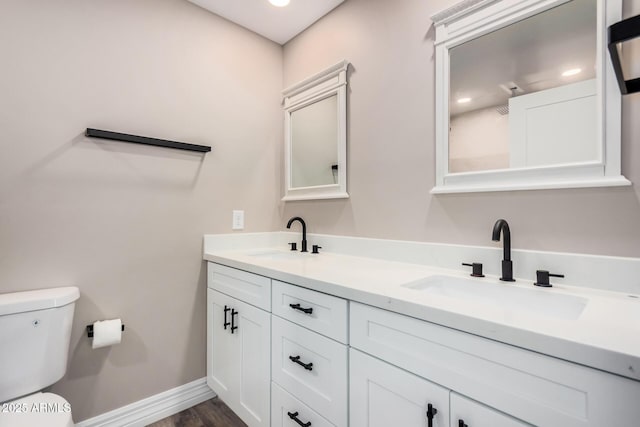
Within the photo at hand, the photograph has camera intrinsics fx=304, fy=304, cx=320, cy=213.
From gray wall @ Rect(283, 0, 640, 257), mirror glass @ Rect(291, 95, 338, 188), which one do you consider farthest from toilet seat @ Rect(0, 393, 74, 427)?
mirror glass @ Rect(291, 95, 338, 188)

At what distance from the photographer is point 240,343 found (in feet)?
4.93

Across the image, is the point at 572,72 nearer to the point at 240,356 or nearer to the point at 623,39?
the point at 623,39

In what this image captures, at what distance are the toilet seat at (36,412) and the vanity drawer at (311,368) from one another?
72cm

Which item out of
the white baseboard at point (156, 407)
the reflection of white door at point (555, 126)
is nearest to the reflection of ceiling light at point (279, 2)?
the reflection of white door at point (555, 126)

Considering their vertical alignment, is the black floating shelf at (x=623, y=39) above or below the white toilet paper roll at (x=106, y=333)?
above

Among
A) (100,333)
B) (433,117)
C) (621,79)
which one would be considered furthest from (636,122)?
(100,333)

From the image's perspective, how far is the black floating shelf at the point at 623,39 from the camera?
29.8 inches

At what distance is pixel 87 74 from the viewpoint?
4.85 feet

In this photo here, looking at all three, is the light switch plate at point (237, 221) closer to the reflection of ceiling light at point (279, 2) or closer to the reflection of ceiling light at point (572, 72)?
the reflection of ceiling light at point (279, 2)

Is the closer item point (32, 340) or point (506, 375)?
point (506, 375)

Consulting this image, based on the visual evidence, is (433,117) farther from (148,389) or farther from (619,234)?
(148,389)

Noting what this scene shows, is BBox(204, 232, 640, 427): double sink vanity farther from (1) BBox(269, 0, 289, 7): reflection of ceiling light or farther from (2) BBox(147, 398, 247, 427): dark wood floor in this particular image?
(1) BBox(269, 0, 289, 7): reflection of ceiling light

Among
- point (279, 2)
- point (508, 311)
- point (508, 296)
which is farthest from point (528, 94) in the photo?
point (279, 2)

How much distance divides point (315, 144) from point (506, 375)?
1.62 m
